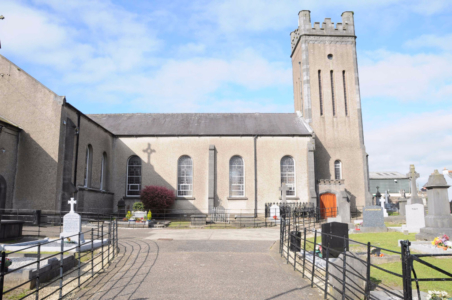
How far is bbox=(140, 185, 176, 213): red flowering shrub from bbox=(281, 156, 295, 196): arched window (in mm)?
9531

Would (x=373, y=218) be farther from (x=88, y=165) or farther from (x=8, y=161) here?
(x=8, y=161)

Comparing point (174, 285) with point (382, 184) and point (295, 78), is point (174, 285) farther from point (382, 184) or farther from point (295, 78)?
point (382, 184)

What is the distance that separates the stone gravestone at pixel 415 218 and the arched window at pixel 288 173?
11555 millimetres

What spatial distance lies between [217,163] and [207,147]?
1.58 metres

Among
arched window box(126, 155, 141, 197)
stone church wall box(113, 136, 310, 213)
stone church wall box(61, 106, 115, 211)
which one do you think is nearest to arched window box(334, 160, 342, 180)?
stone church wall box(113, 136, 310, 213)

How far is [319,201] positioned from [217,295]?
2307 cm

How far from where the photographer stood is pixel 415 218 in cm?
1695

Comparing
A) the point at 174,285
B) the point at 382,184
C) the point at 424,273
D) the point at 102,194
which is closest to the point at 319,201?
the point at 102,194

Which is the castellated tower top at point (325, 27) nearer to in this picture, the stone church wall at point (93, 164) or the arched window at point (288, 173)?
the arched window at point (288, 173)

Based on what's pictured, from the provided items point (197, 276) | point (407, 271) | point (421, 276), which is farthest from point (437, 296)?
point (197, 276)

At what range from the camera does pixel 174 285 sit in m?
7.03

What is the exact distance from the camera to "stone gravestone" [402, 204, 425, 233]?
16.7m

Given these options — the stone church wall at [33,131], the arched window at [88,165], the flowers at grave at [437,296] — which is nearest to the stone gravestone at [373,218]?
the flowers at grave at [437,296]

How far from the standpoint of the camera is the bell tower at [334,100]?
1179 inches
